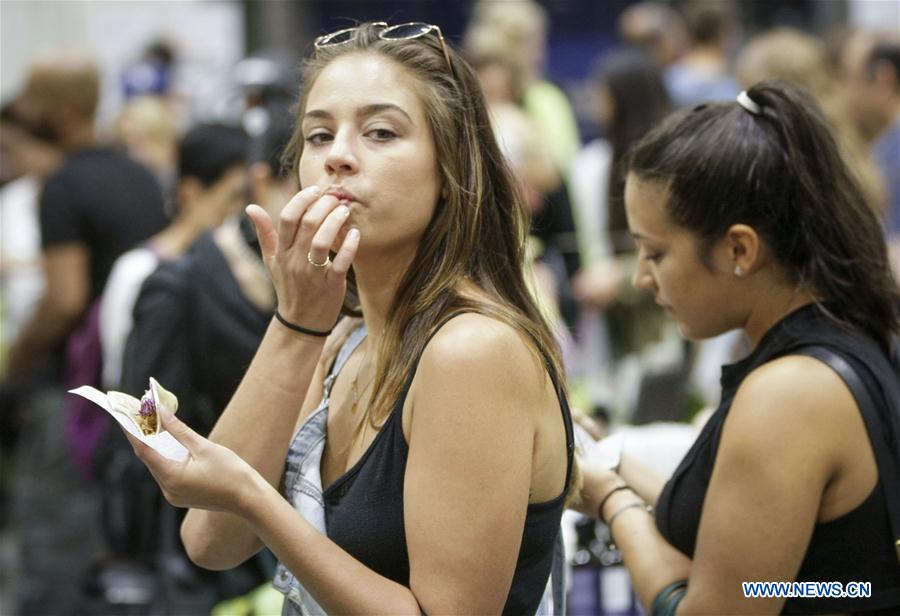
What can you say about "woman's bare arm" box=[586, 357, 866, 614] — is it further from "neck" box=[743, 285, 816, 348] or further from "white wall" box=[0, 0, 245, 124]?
"white wall" box=[0, 0, 245, 124]

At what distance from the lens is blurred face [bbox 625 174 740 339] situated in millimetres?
2465

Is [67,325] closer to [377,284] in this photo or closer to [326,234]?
[377,284]

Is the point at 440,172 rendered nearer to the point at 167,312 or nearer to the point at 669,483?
the point at 669,483

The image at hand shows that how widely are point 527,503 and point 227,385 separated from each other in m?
1.88

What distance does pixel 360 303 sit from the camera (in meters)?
2.47

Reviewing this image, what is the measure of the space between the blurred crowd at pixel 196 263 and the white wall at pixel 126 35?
11.6ft

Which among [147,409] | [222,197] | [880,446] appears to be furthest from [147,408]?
[222,197]

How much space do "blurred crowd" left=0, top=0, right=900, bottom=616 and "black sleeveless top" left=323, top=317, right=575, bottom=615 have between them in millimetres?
724

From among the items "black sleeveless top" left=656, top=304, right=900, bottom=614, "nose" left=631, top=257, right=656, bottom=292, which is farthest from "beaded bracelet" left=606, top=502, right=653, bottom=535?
"nose" left=631, top=257, right=656, bottom=292

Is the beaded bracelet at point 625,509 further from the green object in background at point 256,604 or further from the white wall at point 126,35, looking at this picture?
the white wall at point 126,35

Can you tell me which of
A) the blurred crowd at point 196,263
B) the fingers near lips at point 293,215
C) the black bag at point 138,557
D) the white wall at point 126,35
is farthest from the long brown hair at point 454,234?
the white wall at point 126,35

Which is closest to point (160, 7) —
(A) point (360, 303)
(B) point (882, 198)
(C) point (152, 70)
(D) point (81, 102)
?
(C) point (152, 70)

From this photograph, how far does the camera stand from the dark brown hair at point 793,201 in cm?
242

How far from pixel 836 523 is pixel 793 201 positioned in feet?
1.95
